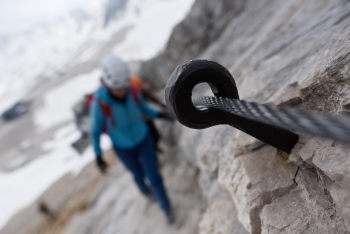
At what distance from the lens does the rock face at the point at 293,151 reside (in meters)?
1.27

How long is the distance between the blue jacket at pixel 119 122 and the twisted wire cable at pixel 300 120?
8.14 ft

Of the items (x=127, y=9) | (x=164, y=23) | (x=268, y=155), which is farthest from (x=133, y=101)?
(x=127, y=9)

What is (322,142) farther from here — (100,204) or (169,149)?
(100,204)

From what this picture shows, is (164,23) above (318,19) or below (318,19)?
below

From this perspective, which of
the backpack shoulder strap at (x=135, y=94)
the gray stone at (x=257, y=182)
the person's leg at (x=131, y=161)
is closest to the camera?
the gray stone at (x=257, y=182)

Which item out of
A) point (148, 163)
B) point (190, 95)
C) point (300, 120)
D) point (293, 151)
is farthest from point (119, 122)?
point (300, 120)

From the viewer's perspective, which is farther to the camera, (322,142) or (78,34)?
(78,34)

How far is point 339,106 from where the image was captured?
139cm

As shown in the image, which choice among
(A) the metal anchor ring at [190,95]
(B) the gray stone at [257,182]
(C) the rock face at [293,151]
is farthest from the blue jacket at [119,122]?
(A) the metal anchor ring at [190,95]

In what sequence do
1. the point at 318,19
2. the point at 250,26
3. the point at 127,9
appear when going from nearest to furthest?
1. the point at 318,19
2. the point at 250,26
3. the point at 127,9

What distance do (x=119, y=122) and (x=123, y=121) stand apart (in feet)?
0.21

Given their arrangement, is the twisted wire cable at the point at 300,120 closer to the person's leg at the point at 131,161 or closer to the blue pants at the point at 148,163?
the blue pants at the point at 148,163

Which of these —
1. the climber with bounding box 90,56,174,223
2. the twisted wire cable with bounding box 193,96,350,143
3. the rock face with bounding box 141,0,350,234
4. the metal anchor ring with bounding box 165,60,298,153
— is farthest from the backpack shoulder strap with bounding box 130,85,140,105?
the twisted wire cable with bounding box 193,96,350,143

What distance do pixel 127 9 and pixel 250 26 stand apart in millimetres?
87667
